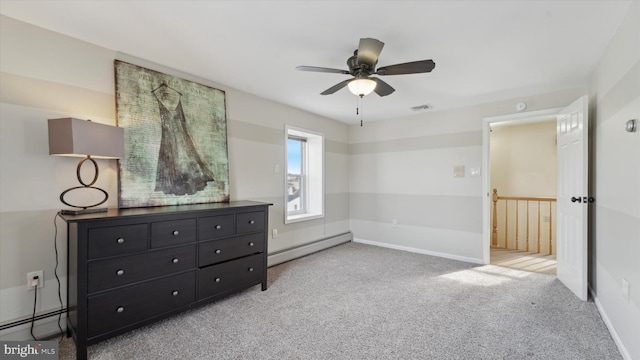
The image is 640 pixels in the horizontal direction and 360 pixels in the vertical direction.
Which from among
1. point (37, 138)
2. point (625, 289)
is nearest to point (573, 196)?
point (625, 289)

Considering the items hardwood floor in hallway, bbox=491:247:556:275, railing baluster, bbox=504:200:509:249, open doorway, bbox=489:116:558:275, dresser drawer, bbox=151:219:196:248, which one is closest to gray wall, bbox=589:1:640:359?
hardwood floor in hallway, bbox=491:247:556:275

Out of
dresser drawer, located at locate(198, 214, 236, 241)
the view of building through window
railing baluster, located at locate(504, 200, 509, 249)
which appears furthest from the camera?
railing baluster, located at locate(504, 200, 509, 249)

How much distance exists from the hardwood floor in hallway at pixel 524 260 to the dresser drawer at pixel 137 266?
419 cm

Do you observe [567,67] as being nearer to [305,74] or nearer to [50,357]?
[305,74]

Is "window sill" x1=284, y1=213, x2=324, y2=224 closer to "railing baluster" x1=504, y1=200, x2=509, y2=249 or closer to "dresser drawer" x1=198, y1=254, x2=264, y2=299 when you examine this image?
"dresser drawer" x1=198, y1=254, x2=264, y2=299

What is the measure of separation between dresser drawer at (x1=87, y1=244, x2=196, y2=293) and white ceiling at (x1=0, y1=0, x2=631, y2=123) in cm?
179

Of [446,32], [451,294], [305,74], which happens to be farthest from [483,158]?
[305,74]

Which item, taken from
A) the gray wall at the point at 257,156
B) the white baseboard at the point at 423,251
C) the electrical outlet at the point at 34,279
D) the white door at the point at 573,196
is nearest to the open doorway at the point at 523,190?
the white baseboard at the point at 423,251

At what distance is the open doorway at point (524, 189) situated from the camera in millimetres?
4773

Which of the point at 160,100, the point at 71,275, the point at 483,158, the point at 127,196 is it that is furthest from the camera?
the point at 483,158

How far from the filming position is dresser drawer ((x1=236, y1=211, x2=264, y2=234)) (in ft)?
9.14

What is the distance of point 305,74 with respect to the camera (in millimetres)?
2924

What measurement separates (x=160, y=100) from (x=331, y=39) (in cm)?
182

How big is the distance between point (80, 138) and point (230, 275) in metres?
1.69
